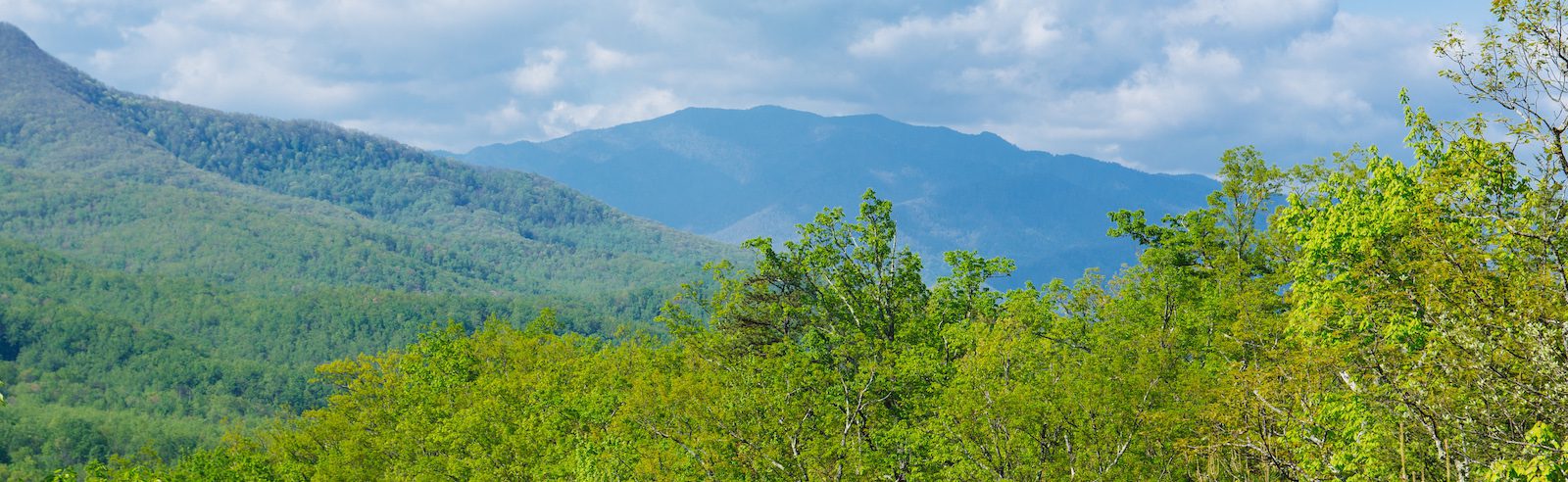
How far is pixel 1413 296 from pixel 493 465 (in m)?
29.0

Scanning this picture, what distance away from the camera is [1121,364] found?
27406mm

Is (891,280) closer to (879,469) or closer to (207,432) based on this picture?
(879,469)

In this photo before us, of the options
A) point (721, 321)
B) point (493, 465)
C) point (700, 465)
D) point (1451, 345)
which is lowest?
point (493, 465)

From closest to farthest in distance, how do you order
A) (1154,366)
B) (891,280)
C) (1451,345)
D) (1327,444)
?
1. (1451,345)
2. (1327,444)
3. (1154,366)
4. (891,280)

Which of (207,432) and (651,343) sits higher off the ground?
(651,343)

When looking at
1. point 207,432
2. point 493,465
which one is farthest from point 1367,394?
point 207,432

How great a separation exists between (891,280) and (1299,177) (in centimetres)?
1343

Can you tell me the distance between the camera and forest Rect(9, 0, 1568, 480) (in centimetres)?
1642

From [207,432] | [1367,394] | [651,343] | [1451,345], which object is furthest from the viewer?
[207,432]

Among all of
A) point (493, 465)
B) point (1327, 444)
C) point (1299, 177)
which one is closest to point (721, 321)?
point (493, 465)

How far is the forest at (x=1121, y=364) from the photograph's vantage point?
647 inches

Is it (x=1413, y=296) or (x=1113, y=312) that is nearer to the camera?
(x=1413, y=296)

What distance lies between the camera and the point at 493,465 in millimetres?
37344

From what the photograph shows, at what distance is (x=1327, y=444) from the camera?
19766 mm
